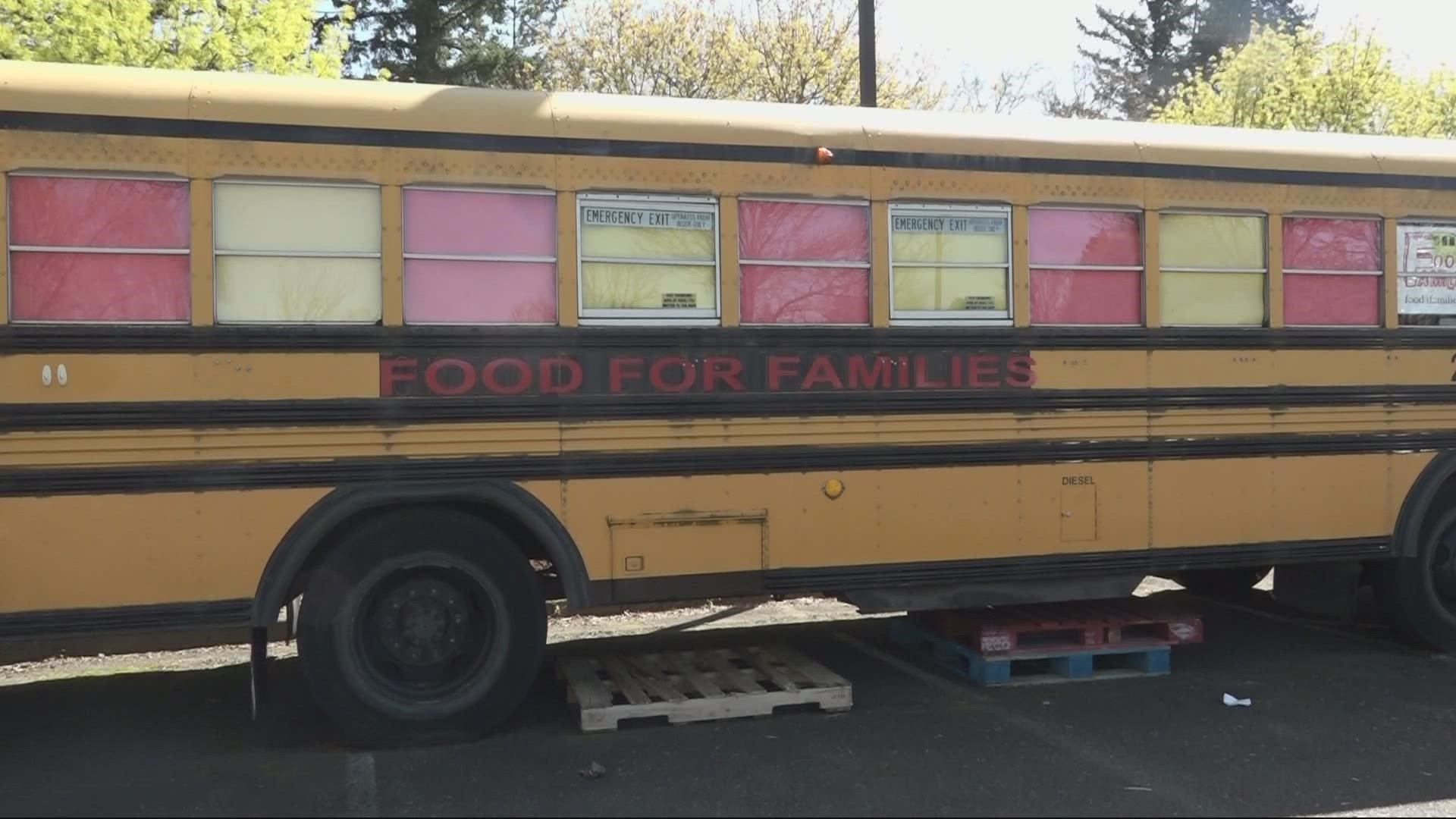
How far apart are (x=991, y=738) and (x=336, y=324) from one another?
3.34 metres

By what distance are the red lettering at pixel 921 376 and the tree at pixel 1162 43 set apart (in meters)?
31.1

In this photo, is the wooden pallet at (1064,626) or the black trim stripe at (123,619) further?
the wooden pallet at (1064,626)

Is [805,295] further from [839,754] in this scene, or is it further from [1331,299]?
[1331,299]

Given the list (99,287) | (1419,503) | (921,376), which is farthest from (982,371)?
(99,287)

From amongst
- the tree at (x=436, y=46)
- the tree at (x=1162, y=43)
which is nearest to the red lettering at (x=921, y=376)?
the tree at (x=436, y=46)

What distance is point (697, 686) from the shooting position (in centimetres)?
537

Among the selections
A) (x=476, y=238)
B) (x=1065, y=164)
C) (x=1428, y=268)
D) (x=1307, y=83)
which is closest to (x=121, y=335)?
(x=476, y=238)

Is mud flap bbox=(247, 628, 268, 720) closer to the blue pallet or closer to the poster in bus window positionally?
the blue pallet

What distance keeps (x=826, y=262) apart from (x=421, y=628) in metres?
2.47

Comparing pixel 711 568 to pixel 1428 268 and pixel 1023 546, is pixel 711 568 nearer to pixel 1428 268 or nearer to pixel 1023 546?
pixel 1023 546

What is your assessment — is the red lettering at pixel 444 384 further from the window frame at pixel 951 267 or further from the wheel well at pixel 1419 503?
the wheel well at pixel 1419 503

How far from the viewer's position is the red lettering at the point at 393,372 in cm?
479

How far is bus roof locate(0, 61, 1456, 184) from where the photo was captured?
4.58 meters

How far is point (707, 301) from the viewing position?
518 cm
